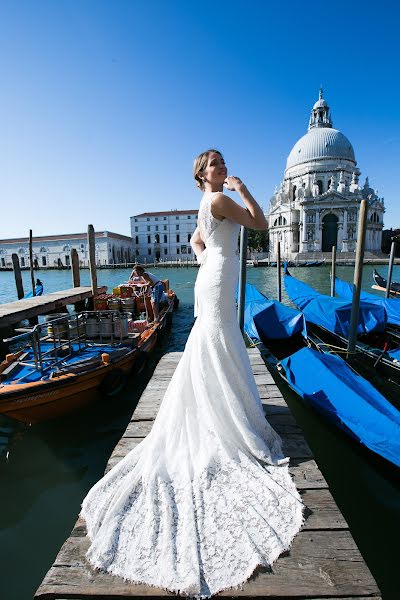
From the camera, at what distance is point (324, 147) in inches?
2202

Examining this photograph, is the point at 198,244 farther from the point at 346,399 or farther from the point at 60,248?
the point at 60,248

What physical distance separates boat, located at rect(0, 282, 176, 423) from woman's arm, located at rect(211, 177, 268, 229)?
2939 mm

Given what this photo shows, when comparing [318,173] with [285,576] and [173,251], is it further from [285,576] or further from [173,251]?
[285,576]

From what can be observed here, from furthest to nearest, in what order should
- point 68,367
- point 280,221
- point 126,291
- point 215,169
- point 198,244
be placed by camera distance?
point 280,221 → point 126,291 → point 68,367 → point 198,244 → point 215,169

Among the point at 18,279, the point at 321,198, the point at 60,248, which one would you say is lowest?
the point at 18,279

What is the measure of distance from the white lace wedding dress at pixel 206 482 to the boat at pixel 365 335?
394 centimetres

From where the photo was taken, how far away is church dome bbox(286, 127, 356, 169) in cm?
5572

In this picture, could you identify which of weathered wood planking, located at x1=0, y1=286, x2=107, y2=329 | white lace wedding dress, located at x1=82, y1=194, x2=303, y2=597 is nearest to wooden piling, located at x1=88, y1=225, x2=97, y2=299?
weathered wood planking, located at x1=0, y1=286, x2=107, y2=329

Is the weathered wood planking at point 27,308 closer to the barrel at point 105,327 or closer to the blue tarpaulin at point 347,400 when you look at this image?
the barrel at point 105,327

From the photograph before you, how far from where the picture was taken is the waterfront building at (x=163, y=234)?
68.4m

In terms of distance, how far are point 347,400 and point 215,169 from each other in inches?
116

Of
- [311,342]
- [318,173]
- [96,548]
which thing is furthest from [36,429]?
[318,173]

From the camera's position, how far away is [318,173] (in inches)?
2194

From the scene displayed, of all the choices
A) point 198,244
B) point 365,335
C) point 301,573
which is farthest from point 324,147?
point 301,573
